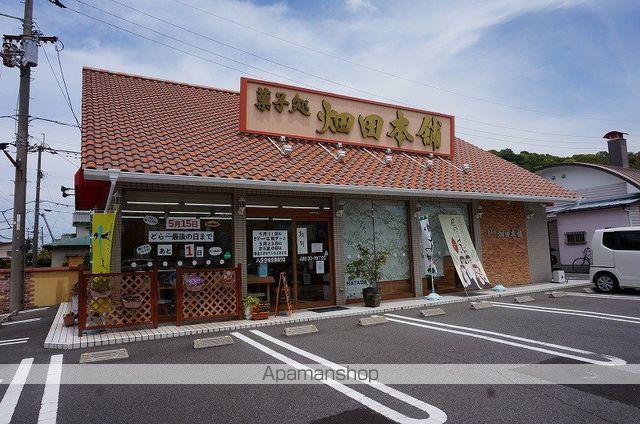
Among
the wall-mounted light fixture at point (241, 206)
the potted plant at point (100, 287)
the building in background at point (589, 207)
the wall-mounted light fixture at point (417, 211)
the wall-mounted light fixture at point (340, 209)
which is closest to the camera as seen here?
the potted plant at point (100, 287)

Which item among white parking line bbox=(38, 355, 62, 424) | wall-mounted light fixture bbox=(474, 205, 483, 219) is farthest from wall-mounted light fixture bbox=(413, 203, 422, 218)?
white parking line bbox=(38, 355, 62, 424)

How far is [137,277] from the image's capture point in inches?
307

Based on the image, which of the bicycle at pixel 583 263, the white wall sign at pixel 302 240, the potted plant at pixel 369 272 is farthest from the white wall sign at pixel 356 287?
the bicycle at pixel 583 263

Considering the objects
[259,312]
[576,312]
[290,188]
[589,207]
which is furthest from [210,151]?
[589,207]

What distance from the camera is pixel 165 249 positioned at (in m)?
8.45

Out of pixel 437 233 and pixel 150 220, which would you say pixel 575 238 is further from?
pixel 150 220

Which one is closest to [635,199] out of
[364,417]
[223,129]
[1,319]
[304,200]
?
[304,200]

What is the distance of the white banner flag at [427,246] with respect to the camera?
36.1ft

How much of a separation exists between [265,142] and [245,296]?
420 cm

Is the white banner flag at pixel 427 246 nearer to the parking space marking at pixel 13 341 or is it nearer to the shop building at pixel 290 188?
the shop building at pixel 290 188

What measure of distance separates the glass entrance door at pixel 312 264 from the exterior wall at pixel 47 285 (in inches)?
371

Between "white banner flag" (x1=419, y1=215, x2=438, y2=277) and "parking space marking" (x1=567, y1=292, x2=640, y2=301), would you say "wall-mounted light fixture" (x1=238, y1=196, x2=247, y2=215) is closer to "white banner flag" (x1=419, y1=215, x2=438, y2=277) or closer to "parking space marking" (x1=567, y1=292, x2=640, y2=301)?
"white banner flag" (x1=419, y1=215, x2=438, y2=277)

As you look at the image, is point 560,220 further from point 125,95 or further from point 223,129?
point 125,95

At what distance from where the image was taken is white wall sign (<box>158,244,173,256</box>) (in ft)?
27.6
